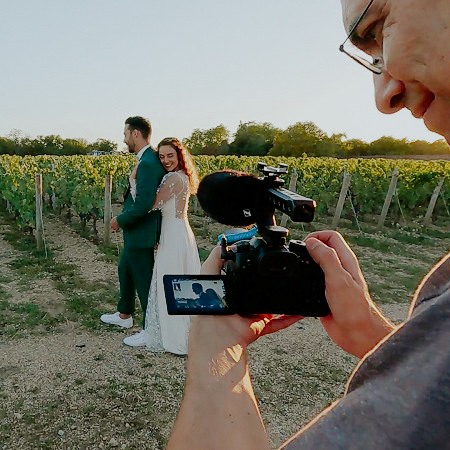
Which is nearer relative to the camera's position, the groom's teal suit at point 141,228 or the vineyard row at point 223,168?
the groom's teal suit at point 141,228

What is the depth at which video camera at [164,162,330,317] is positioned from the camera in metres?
1.00

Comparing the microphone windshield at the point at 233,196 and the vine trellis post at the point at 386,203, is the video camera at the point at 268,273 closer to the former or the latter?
the microphone windshield at the point at 233,196

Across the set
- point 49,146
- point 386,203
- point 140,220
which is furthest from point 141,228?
point 49,146

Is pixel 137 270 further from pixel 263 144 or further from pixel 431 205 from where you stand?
pixel 263 144

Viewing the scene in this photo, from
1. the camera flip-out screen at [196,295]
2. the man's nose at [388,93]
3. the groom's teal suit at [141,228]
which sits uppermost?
the man's nose at [388,93]

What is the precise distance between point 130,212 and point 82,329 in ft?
5.54

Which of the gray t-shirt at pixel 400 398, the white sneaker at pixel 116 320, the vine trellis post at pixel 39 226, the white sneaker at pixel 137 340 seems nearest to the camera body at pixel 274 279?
the gray t-shirt at pixel 400 398

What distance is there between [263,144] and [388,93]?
5581cm

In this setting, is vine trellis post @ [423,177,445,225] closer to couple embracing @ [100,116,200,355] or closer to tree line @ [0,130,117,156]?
couple embracing @ [100,116,200,355]

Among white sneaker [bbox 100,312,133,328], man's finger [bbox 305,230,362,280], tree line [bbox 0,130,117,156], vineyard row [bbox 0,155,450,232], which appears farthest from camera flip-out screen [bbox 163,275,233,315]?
tree line [bbox 0,130,117,156]

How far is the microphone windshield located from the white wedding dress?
3.50 m

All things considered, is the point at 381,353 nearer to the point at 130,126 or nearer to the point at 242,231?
the point at 242,231

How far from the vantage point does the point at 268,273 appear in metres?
1.02

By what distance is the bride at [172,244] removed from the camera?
471 centimetres
